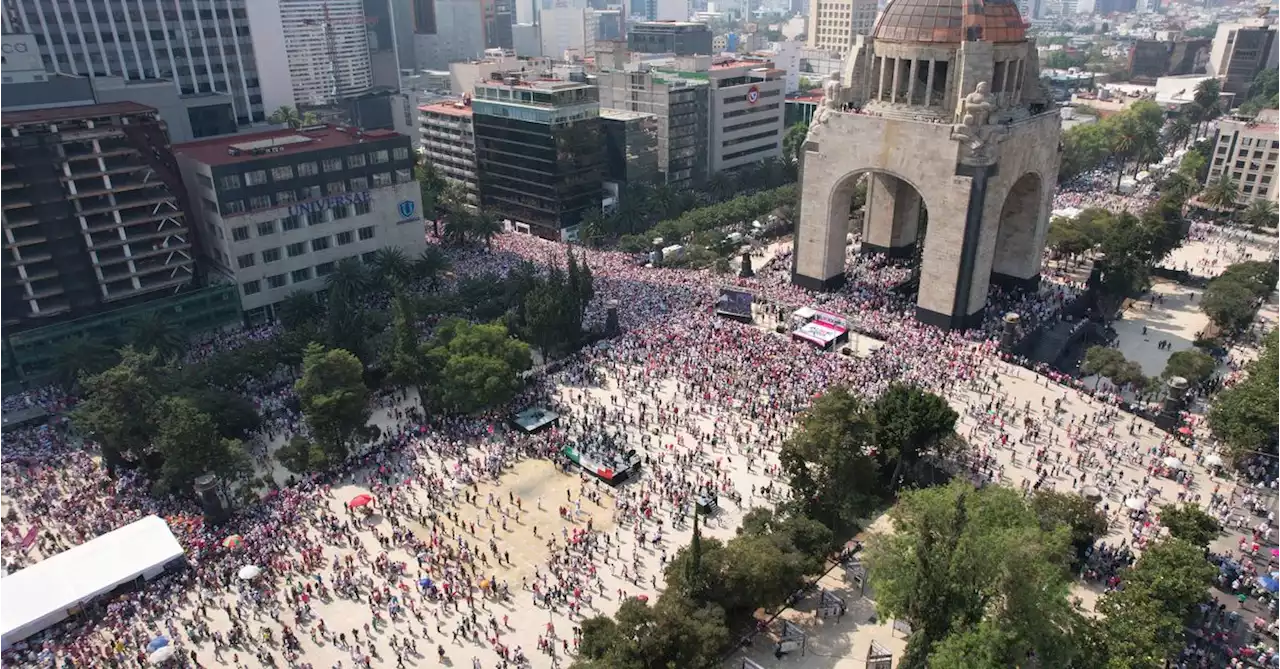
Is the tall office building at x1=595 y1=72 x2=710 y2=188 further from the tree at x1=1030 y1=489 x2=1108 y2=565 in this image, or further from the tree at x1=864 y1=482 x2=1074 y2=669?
the tree at x1=864 y1=482 x2=1074 y2=669

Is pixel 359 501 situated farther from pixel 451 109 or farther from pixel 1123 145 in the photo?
pixel 1123 145

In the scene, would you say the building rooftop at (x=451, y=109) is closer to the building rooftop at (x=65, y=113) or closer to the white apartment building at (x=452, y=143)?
the white apartment building at (x=452, y=143)

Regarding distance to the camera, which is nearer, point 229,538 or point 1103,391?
point 229,538

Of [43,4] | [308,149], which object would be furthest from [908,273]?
[43,4]

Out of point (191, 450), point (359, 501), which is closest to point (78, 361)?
point (191, 450)

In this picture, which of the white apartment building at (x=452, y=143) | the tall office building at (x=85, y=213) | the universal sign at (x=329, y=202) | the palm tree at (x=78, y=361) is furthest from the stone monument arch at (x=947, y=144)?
the palm tree at (x=78, y=361)

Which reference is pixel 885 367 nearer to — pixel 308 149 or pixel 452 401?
pixel 452 401

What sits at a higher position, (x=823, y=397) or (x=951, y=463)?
(x=823, y=397)
